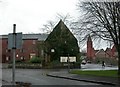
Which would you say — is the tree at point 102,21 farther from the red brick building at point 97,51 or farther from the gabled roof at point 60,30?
the gabled roof at point 60,30

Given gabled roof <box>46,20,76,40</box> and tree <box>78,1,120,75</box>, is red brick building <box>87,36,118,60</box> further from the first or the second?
gabled roof <box>46,20,76,40</box>

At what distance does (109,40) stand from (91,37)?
2242 millimetres

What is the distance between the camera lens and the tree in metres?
35.3

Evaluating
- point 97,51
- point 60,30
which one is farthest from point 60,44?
point 97,51

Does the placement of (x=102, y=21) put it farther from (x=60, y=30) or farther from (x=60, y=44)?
(x=60, y=30)

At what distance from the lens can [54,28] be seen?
72.8m

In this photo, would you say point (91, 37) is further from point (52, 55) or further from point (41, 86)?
point (52, 55)

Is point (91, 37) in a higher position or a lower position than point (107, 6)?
lower

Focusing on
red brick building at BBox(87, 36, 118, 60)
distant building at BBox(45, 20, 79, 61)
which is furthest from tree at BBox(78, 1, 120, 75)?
distant building at BBox(45, 20, 79, 61)

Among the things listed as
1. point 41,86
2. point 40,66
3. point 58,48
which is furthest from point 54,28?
point 41,86

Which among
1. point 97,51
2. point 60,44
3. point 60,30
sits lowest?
point 60,44

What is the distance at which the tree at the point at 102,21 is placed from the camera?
116ft

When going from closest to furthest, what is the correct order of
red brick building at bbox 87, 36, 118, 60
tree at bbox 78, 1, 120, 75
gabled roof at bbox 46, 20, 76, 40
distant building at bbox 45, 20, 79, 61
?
tree at bbox 78, 1, 120, 75
red brick building at bbox 87, 36, 118, 60
distant building at bbox 45, 20, 79, 61
gabled roof at bbox 46, 20, 76, 40

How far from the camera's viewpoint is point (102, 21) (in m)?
36.6
